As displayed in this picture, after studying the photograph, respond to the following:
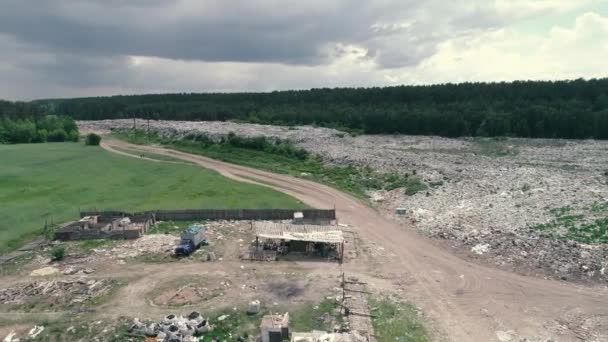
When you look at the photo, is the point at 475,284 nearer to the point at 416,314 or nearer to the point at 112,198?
the point at 416,314

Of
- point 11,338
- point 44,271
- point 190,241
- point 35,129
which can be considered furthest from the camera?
point 35,129

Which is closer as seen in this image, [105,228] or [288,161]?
[105,228]

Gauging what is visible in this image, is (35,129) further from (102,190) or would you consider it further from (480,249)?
(480,249)

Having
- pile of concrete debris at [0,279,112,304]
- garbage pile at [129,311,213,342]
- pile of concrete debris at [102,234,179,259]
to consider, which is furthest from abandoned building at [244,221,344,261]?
pile of concrete debris at [0,279,112,304]

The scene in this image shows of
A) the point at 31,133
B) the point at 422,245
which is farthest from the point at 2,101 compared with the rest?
the point at 422,245

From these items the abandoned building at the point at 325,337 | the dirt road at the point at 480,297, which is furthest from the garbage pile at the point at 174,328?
the dirt road at the point at 480,297

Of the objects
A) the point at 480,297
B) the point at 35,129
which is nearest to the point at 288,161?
the point at 480,297

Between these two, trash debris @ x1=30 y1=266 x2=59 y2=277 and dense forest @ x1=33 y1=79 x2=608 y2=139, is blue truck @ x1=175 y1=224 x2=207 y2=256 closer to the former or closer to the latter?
trash debris @ x1=30 y1=266 x2=59 y2=277
